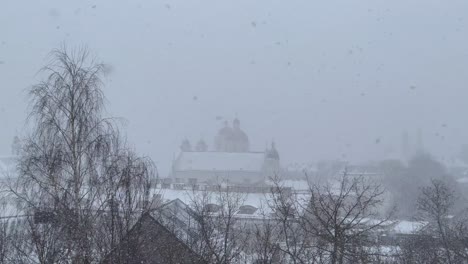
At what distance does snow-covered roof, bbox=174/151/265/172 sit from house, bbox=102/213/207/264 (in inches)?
2862

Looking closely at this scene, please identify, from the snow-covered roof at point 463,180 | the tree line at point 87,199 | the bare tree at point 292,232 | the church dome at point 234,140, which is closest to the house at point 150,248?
the tree line at point 87,199

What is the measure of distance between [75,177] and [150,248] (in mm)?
2359

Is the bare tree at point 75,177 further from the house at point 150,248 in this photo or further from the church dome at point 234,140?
the church dome at point 234,140

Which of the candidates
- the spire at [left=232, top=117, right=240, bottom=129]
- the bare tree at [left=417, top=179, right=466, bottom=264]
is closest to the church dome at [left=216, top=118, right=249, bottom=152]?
the spire at [left=232, top=117, right=240, bottom=129]

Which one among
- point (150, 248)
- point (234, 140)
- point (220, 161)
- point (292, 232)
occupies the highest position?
point (234, 140)

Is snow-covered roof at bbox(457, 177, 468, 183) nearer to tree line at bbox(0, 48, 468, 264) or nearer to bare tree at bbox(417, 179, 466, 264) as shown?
bare tree at bbox(417, 179, 466, 264)

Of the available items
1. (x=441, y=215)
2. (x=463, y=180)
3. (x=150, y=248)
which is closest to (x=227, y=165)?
(x=463, y=180)

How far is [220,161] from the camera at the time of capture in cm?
8669

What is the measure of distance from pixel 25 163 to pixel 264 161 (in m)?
74.2

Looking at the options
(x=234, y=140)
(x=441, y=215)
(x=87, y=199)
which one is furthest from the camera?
(x=234, y=140)

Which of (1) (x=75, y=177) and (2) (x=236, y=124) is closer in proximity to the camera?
(1) (x=75, y=177)

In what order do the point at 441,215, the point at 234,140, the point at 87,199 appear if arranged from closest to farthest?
the point at 87,199 < the point at 441,215 < the point at 234,140

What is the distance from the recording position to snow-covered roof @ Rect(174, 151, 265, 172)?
8562 centimetres

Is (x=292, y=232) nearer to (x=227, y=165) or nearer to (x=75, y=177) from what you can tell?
(x=75, y=177)
